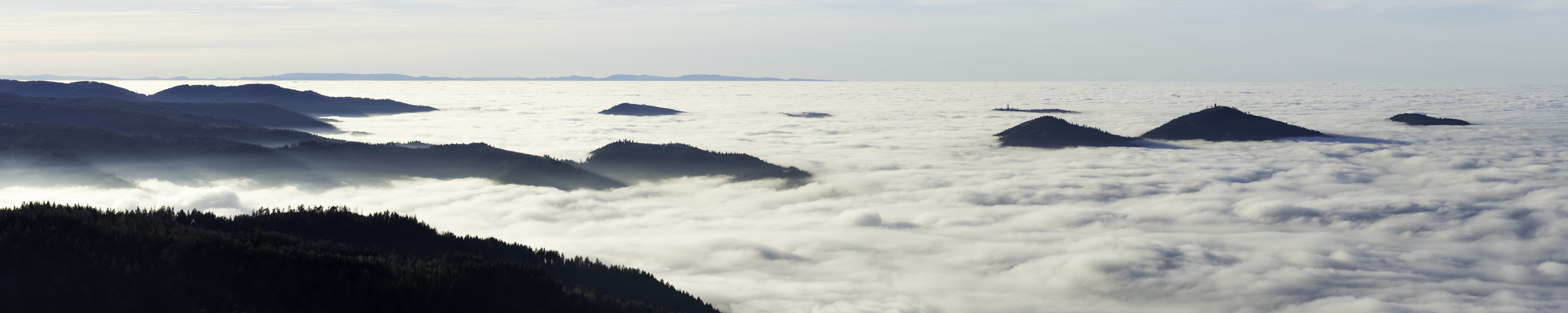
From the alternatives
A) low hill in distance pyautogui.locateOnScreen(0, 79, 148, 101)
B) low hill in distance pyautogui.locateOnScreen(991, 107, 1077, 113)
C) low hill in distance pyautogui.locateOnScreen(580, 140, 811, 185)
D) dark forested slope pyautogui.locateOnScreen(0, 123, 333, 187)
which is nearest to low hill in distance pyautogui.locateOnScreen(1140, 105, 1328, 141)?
low hill in distance pyautogui.locateOnScreen(580, 140, 811, 185)

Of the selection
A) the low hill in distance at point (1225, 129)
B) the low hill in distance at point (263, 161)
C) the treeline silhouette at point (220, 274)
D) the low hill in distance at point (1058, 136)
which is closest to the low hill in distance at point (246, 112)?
the low hill in distance at point (263, 161)

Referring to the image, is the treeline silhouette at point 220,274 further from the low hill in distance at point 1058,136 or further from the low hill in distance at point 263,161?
the low hill in distance at point 1058,136

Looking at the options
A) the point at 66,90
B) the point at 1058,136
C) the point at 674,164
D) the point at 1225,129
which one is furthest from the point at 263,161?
the point at 66,90

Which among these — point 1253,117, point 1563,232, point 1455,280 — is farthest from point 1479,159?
point 1455,280

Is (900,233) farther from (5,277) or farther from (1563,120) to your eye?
(1563,120)

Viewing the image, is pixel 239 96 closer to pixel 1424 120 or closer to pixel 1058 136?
pixel 1058 136

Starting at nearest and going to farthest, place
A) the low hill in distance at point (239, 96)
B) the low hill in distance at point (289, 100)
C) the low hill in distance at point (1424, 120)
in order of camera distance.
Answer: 1. the low hill in distance at point (1424, 120)
2. the low hill in distance at point (239, 96)
3. the low hill in distance at point (289, 100)
